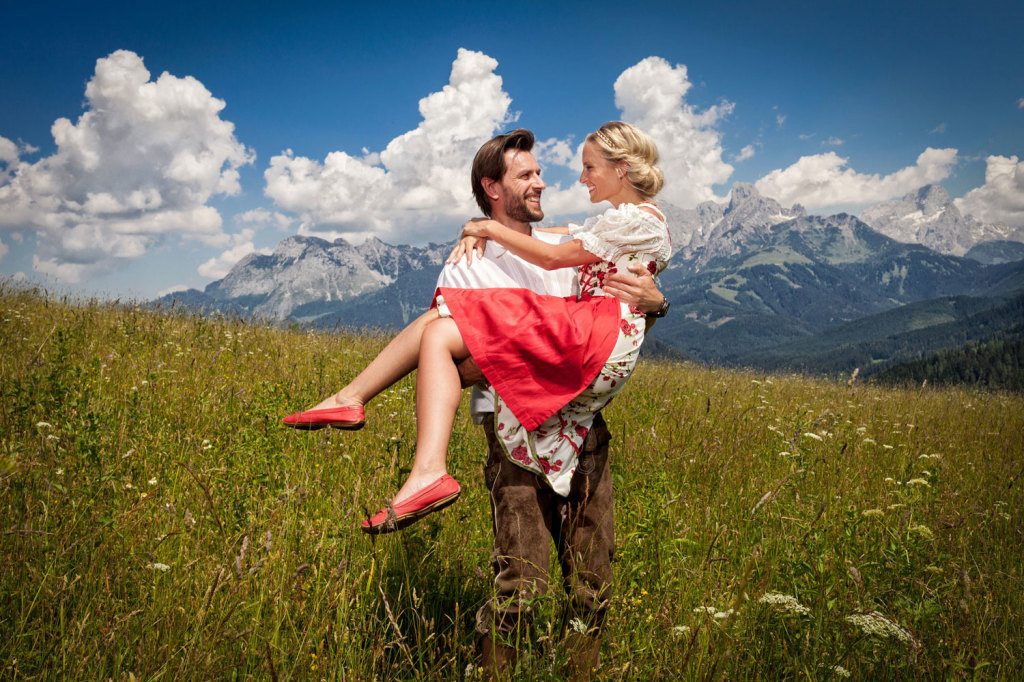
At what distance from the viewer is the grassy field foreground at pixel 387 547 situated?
6.60 ft

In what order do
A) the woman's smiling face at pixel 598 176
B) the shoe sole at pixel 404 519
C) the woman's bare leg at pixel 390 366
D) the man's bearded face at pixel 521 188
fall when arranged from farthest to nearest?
the man's bearded face at pixel 521 188, the woman's smiling face at pixel 598 176, the woman's bare leg at pixel 390 366, the shoe sole at pixel 404 519

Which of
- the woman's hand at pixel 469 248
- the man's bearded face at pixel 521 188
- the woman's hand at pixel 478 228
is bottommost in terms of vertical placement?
the woman's hand at pixel 469 248

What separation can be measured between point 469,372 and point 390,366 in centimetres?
37

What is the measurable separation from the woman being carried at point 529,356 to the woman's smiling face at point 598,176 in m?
0.08

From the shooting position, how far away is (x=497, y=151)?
115 inches

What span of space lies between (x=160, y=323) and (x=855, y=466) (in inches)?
342

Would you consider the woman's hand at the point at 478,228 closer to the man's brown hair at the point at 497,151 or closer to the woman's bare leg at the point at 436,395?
the man's brown hair at the point at 497,151

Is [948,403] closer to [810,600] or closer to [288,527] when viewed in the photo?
[810,600]

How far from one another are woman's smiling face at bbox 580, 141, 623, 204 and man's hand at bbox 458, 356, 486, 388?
101 centimetres

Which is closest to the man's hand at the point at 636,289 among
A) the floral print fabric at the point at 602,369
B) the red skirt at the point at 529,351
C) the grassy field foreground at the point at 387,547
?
the floral print fabric at the point at 602,369

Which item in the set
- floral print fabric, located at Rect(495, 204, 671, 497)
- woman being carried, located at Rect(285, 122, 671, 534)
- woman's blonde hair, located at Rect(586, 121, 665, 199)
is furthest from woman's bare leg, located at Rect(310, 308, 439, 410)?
woman's blonde hair, located at Rect(586, 121, 665, 199)

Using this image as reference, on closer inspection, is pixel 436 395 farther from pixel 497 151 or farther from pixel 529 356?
pixel 497 151

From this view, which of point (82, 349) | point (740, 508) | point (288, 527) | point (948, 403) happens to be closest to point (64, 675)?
point (288, 527)

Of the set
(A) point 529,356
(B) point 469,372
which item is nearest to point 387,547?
(B) point 469,372
